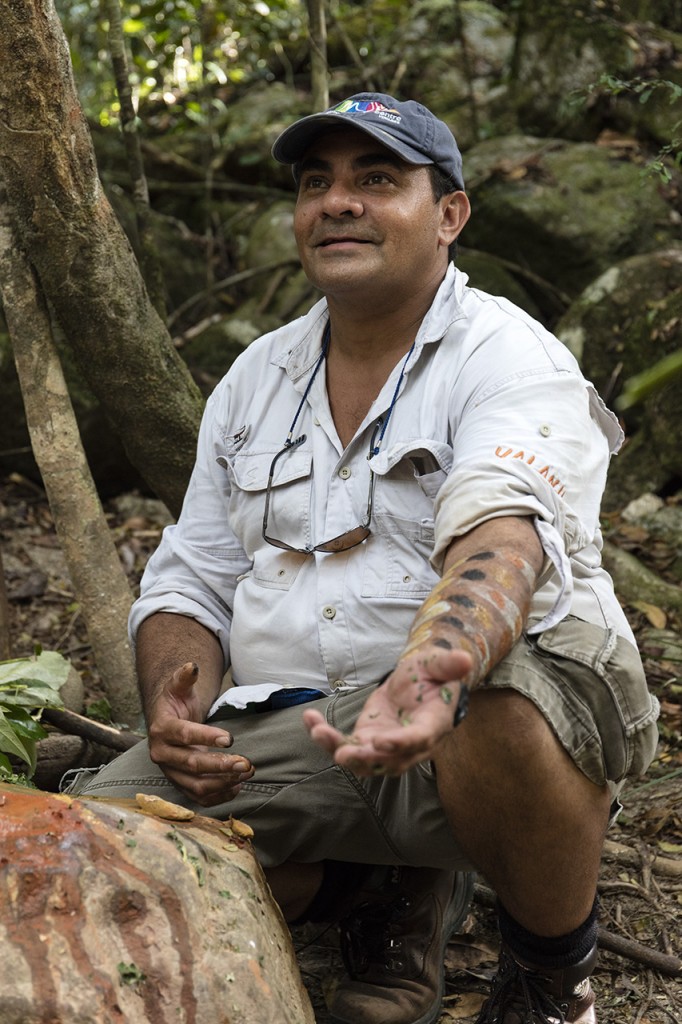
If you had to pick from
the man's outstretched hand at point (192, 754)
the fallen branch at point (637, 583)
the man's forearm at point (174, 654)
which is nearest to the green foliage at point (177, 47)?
the fallen branch at point (637, 583)

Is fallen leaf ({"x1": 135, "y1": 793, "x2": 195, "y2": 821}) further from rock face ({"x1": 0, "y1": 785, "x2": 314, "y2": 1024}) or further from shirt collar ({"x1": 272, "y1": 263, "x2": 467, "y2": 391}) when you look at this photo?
shirt collar ({"x1": 272, "y1": 263, "x2": 467, "y2": 391})

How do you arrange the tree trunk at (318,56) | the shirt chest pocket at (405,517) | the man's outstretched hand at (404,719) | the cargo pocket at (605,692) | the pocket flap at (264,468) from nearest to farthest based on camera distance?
the man's outstretched hand at (404,719) → the cargo pocket at (605,692) → the shirt chest pocket at (405,517) → the pocket flap at (264,468) → the tree trunk at (318,56)

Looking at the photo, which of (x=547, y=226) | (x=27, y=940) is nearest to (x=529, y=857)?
(x=27, y=940)

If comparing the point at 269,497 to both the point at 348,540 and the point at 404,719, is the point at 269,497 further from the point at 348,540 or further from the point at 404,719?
the point at 404,719

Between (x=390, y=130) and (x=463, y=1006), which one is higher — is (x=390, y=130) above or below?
above

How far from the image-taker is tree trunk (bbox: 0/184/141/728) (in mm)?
3434

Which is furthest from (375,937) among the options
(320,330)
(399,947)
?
(320,330)

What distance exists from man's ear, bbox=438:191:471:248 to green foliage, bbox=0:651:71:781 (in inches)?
61.8

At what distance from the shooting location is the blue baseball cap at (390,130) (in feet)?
8.86

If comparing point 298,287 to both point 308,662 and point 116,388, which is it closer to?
point 116,388

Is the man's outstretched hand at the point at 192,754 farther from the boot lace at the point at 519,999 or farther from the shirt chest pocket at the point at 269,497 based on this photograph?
the boot lace at the point at 519,999

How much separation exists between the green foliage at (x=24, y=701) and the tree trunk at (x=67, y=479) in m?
0.42

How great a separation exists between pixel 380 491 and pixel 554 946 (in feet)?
3.47

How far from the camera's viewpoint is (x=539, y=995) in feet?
7.88
